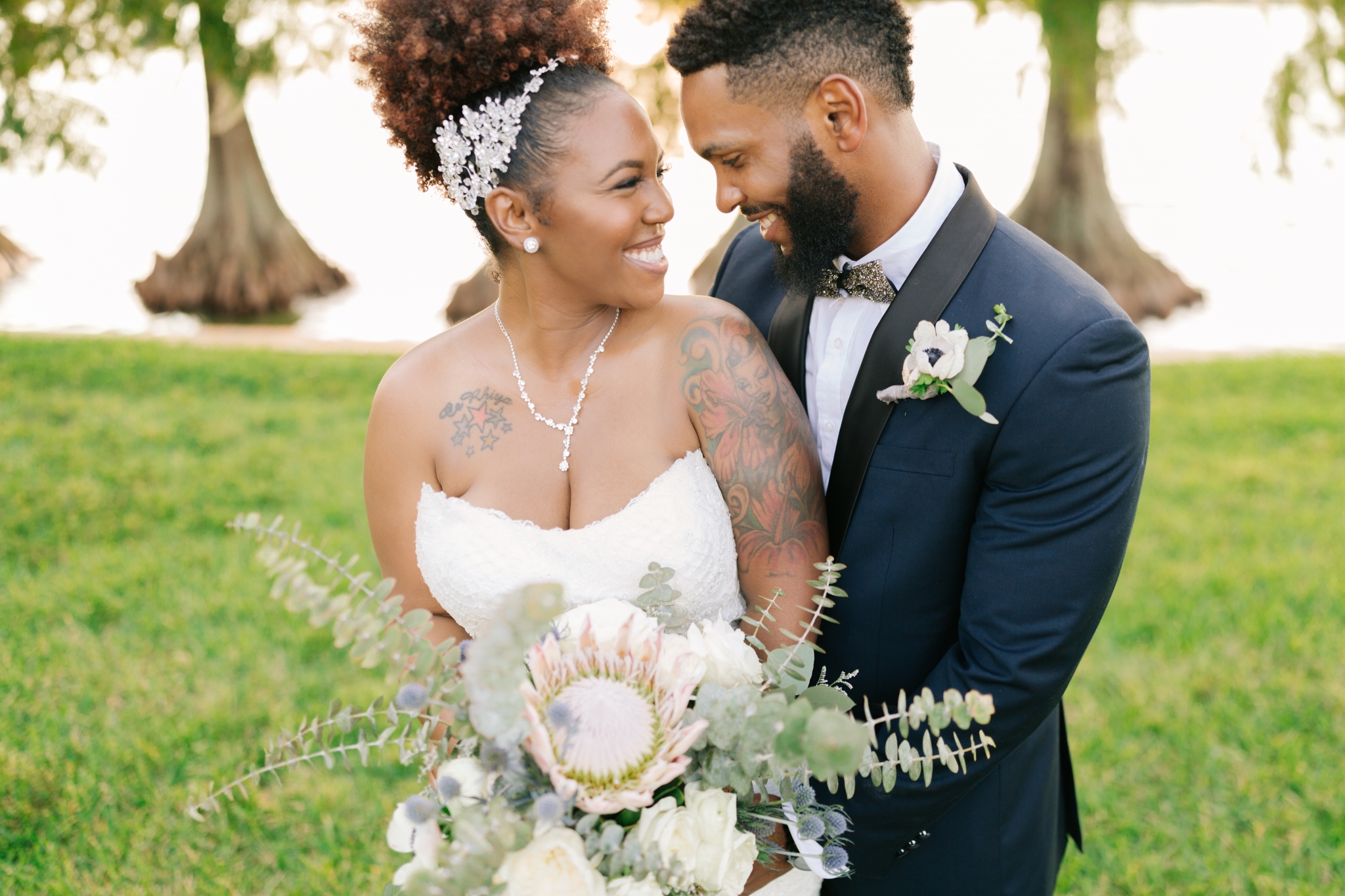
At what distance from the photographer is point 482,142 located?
2.54m

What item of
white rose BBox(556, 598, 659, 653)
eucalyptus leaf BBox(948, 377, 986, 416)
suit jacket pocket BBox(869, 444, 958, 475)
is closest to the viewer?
white rose BBox(556, 598, 659, 653)

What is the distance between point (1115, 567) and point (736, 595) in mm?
898

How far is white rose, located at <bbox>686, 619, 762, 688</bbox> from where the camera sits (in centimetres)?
176

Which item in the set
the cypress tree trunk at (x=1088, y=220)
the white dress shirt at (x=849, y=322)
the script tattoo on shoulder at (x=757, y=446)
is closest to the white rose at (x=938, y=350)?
the white dress shirt at (x=849, y=322)

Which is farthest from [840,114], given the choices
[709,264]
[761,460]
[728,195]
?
[709,264]

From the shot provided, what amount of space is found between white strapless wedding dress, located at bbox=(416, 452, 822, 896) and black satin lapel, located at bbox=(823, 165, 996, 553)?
1.15 feet

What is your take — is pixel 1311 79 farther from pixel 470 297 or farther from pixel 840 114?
pixel 840 114

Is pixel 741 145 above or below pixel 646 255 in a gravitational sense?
above

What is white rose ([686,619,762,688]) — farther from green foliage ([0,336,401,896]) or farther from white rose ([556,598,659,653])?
green foliage ([0,336,401,896])

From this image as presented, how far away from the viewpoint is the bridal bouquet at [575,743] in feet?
4.76

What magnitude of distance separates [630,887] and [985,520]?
4.11 ft

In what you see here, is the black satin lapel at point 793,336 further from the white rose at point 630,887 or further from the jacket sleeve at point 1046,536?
the white rose at point 630,887

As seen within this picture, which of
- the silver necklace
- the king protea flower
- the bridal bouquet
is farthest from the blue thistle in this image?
the silver necklace

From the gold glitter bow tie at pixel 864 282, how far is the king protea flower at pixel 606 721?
1.30 meters
